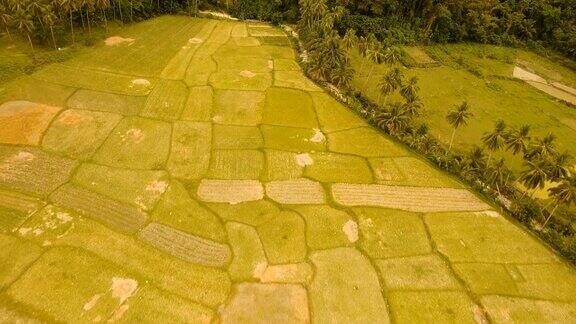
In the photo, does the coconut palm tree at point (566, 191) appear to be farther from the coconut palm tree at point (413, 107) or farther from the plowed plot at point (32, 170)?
the plowed plot at point (32, 170)

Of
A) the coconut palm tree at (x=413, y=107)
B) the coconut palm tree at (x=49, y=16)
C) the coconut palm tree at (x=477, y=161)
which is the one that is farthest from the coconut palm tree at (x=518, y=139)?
the coconut palm tree at (x=49, y=16)

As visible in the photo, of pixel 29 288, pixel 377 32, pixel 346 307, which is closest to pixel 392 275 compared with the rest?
pixel 346 307

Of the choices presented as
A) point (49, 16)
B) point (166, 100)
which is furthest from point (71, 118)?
point (49, 16)

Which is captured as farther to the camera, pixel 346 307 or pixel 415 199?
pixel 415 199

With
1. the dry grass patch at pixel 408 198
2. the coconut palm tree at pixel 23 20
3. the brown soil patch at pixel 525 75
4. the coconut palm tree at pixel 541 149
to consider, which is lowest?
the dry grass patch at pixel 408 198

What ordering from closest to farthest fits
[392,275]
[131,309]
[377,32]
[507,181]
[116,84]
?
[131,309] → [392,275] → [507,181] → [116,84] → [377,32]

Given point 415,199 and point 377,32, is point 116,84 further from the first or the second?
point 377,32
